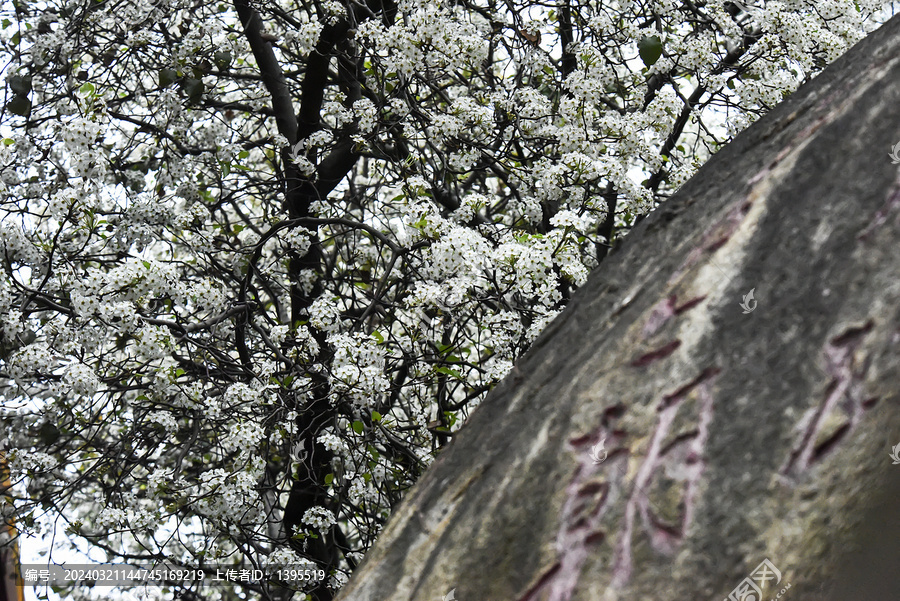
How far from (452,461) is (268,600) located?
7.20 feet

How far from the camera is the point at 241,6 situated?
176 inches

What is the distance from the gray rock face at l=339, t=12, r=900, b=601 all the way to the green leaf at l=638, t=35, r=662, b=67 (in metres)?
1.85

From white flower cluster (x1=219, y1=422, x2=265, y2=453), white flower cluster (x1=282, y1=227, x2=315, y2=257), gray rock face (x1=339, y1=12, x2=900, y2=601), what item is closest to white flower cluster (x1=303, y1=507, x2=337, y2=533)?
white flower cluster (x1=219, y1=422, x2=265, y2=453)

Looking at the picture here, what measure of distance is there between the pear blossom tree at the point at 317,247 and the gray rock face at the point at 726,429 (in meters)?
1.28

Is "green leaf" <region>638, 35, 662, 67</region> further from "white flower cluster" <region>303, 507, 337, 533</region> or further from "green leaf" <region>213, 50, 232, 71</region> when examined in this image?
"white flower cluster" <region>303, 507, 337, 533</region>

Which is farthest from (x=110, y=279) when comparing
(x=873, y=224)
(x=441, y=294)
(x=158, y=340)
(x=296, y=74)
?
(x=296, y=74)

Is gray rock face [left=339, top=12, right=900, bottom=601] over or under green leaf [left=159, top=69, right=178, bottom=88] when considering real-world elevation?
under

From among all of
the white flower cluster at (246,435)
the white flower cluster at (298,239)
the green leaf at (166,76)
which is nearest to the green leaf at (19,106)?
the green leaf at (166,76)

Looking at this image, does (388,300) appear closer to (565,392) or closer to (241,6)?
(241,6)

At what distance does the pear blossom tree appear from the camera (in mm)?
3111

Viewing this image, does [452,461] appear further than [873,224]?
Yes

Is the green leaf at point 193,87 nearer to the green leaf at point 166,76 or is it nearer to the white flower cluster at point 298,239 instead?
the green leaf at point 166,76

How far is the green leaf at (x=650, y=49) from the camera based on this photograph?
3.43 metres

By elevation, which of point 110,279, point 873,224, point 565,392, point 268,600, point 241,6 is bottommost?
point 873,224
